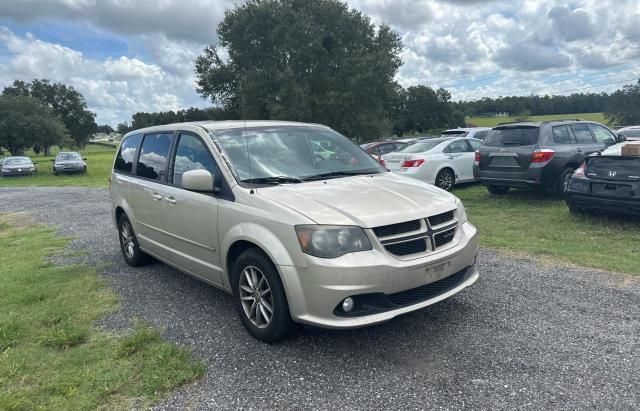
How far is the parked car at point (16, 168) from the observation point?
29906 mm

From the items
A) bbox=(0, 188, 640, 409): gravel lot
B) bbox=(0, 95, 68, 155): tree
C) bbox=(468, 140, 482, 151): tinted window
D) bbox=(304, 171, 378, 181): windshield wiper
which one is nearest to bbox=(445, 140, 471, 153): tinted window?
bbox=(468, 140, 482, 151): tinted window

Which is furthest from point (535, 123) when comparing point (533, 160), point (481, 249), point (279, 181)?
point (279, 181)

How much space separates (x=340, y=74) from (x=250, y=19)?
737 centimetres

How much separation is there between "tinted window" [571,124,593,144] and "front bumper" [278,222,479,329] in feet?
27.0

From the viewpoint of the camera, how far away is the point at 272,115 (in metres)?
31.1

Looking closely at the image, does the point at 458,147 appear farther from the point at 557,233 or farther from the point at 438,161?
the point at 557,233

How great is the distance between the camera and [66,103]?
80.6m

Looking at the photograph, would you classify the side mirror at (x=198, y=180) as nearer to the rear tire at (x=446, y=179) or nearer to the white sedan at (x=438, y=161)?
the white sedan at (x=438, y=161)

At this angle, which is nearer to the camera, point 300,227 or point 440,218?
point 300,227

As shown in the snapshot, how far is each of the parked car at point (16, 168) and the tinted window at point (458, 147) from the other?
28.6m

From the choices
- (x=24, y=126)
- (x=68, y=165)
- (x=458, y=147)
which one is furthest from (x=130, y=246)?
(x=24, y=126)

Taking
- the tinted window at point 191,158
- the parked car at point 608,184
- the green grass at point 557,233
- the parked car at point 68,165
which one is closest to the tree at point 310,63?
the parked car at point 68,165

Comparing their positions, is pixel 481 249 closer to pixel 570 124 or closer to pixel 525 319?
pixel 525 319

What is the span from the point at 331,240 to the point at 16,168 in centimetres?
3328
